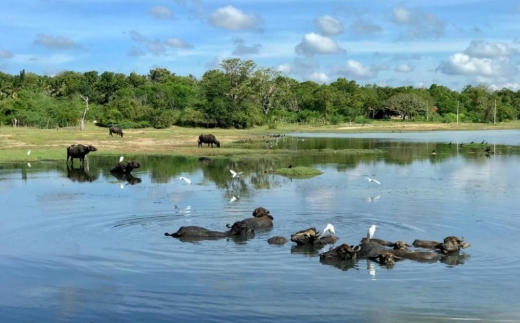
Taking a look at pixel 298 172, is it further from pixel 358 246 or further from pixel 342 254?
pixel 342 254

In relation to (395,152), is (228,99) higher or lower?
higher

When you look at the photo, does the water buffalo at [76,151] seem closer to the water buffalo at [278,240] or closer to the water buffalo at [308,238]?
the water buffalo at [278,240]

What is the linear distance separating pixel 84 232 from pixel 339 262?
6444 millimetres

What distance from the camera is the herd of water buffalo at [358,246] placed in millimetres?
12500

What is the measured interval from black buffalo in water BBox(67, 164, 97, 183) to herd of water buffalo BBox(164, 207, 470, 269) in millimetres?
12282

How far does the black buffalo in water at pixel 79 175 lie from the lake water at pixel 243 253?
17cm

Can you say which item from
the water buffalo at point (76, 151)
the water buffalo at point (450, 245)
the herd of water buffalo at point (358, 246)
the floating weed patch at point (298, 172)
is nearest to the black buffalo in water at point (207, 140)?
the water buffalo at point (76, 151)

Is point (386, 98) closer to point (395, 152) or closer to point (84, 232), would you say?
point (395, 152)

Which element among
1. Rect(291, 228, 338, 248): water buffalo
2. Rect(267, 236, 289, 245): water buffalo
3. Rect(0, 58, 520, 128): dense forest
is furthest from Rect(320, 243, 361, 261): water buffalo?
Rect(0, 58, 520, 128): dense forest

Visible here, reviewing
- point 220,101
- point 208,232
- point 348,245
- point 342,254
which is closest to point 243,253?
point 208,232

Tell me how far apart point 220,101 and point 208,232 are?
61.8 metres

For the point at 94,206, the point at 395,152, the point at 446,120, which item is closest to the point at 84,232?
the point at 94,206

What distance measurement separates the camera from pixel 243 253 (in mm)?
13141

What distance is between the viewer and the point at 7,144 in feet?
141
